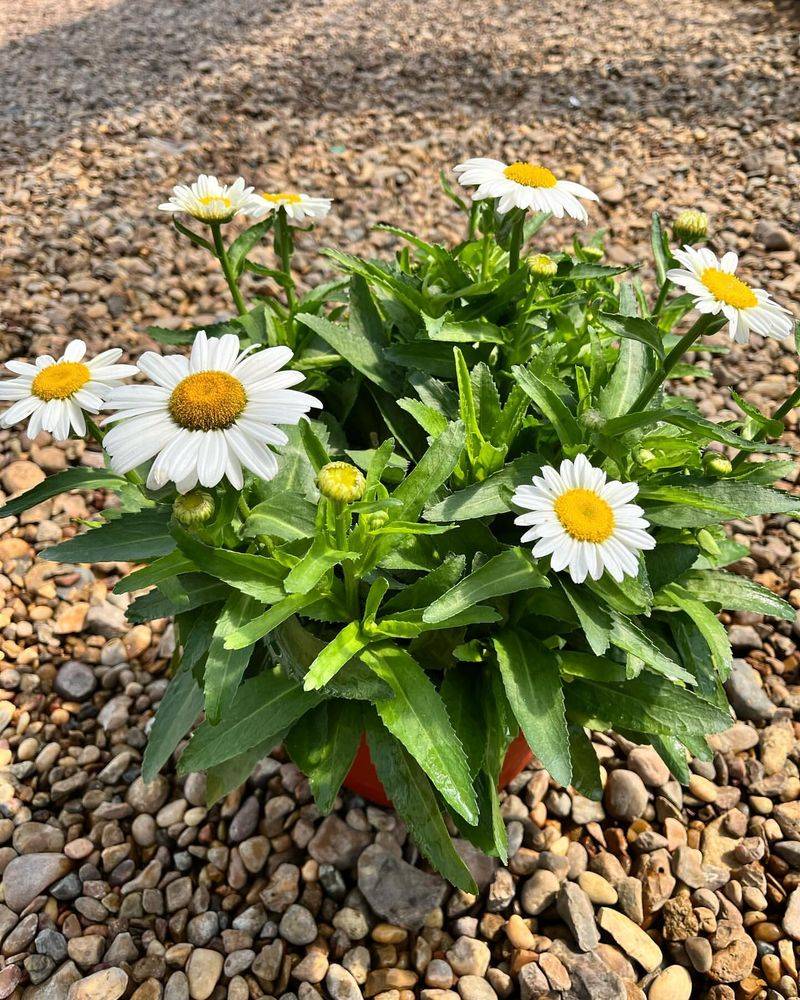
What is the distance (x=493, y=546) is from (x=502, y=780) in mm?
672

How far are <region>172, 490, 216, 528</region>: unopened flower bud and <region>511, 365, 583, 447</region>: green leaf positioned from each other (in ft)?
2.06

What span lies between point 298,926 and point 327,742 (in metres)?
0.53

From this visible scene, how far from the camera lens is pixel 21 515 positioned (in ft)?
8.15

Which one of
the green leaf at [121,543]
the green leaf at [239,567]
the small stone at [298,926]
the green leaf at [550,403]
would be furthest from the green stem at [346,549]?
the small stone at [298,926]

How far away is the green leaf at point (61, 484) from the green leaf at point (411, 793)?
0.71 m

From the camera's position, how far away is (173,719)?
5.10 feet

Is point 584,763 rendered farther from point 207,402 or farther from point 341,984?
point 207,402

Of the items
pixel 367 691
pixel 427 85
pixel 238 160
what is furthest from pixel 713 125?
pixel 367 691

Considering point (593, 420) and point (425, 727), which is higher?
point (593, 420)

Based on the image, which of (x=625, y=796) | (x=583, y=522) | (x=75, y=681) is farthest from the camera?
(x=75, y=681)

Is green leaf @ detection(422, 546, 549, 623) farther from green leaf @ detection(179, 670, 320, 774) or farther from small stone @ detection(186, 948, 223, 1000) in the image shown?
small stone @ detection(186, 948, 223, 1000)

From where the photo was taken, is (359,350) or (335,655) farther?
(359,350)

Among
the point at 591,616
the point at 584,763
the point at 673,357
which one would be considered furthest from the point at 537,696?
the point at 673,357

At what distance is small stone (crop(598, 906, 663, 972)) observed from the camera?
5.44 feet
